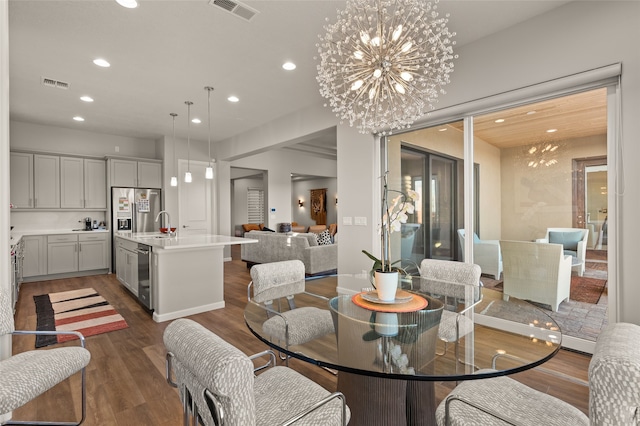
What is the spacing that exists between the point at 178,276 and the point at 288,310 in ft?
7.86

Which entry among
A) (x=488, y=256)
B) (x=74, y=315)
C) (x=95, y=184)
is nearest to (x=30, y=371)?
(x=74, y=315)

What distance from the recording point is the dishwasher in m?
3.88

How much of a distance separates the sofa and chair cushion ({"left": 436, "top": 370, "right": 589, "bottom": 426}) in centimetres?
447

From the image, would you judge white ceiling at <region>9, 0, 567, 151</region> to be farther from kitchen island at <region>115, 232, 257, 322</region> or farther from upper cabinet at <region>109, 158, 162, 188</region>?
kitchen island at <region>115, 232, 257, 322</region>

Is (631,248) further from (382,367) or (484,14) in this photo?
(382,367)

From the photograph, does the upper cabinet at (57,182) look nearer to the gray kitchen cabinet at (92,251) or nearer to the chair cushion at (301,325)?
the gray kitchen cabinet at (92,251)

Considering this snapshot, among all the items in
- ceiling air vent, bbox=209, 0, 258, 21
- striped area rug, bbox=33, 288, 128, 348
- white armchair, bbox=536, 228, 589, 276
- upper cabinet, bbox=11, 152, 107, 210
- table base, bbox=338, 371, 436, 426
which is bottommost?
striped area rug, bbox=33, 288, 128, 348

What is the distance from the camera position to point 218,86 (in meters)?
4.34

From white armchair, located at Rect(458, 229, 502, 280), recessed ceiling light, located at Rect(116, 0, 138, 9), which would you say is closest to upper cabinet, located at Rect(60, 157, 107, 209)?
recessed ceiling light, located at Rect(116, 0, 138, 9)

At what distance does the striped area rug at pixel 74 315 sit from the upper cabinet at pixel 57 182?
208 centimetres

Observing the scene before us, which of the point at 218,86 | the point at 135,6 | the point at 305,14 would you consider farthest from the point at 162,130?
the point at 305,14

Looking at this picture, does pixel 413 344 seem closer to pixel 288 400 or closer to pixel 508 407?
pixel 508 407

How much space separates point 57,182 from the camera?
608cm

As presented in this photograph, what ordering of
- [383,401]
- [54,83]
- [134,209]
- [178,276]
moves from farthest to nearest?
[134,209] < [54,83] < [178,276] < [383,401]
